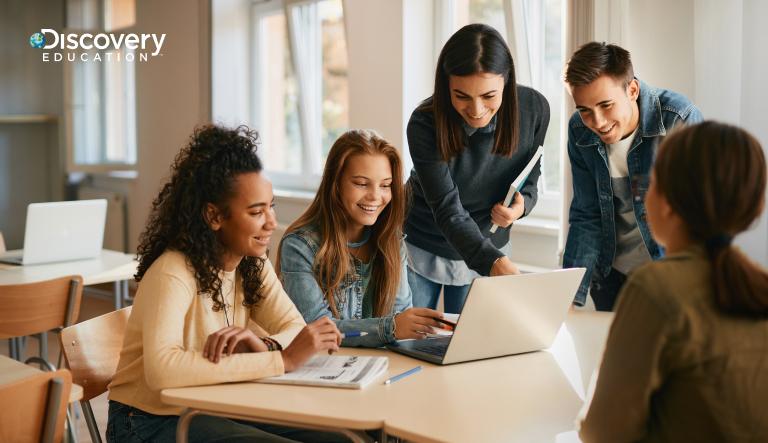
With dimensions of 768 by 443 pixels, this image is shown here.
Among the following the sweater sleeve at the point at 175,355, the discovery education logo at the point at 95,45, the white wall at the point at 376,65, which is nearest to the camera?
the sweater sleeve at the point at 175,355

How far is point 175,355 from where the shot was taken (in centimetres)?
166

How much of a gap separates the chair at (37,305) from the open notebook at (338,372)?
1475 mm

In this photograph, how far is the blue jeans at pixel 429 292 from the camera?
103 inches

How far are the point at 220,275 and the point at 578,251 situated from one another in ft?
3.47

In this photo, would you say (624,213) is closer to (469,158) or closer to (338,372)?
(469,158)

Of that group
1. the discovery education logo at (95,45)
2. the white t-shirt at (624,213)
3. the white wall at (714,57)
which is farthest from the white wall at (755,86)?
the discovery education logo at (95,45)

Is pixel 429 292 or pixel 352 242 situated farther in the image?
pixel 429 292

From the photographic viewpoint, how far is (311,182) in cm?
540

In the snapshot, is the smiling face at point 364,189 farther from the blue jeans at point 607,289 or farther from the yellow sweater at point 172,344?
the blue jeans at point 607,289

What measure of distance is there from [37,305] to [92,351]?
39.0 inches

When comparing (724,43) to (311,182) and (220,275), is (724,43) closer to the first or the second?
(220,275)

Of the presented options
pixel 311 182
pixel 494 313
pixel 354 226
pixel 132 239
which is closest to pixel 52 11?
pixel 132 239

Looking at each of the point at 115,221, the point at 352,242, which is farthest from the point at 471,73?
the point at 115,221

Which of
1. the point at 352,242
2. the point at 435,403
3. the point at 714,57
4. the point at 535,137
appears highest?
the point at 714,57
